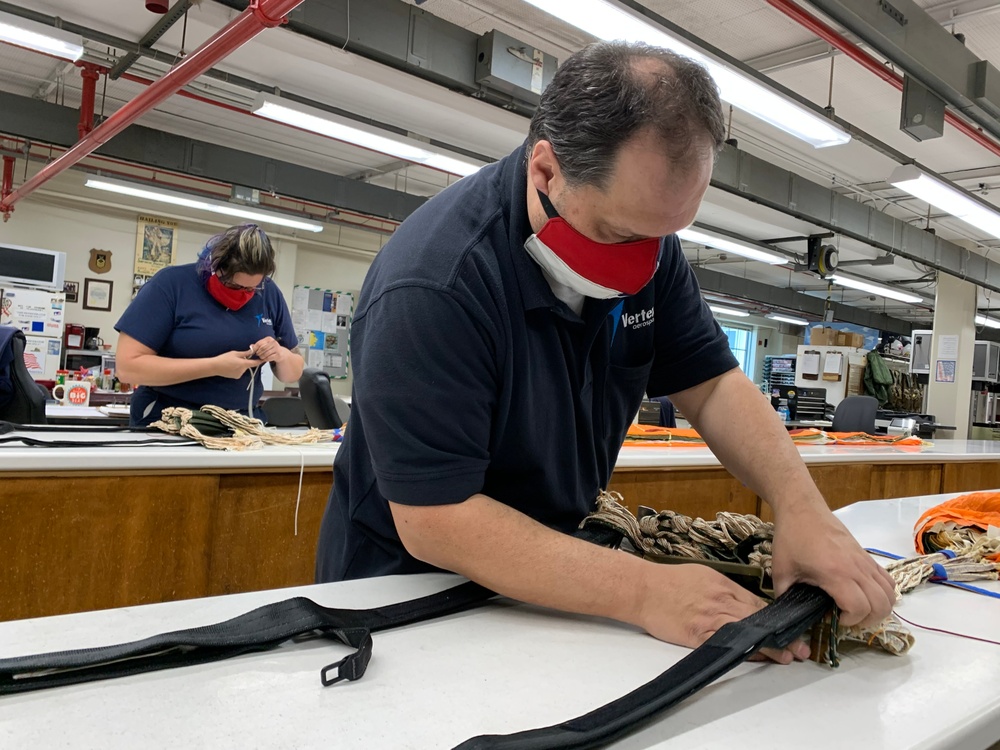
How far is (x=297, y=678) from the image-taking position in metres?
0.72

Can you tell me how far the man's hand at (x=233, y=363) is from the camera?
2.57 metres

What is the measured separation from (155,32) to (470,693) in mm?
5839

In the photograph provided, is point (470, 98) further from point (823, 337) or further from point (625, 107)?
point (823, 337)

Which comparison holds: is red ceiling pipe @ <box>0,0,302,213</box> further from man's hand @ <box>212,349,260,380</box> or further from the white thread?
the white thread

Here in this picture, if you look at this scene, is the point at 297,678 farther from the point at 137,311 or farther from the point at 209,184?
the point at 209,184

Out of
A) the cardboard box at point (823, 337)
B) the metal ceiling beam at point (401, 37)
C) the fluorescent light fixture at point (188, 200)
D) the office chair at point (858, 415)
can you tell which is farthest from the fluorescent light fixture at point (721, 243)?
the fluorescent light fixture at point (188, 200)

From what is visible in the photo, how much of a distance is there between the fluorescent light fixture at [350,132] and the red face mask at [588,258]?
3.65 m

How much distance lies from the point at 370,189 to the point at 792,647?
7950 mm

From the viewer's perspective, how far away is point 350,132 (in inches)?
207

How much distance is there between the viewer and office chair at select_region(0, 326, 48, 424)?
12.7ft

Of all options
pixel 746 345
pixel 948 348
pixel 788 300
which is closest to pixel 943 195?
pixel 948 348

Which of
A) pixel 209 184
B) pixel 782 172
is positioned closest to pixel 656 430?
pixel 782 172

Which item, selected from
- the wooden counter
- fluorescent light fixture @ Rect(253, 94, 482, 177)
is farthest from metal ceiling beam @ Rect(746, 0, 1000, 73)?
the wooden counter

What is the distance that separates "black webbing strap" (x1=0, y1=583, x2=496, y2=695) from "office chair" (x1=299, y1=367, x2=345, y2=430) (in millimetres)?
2134
